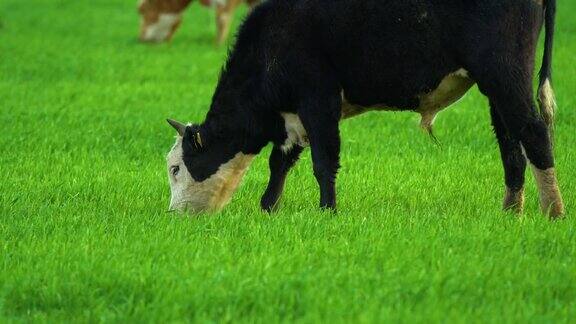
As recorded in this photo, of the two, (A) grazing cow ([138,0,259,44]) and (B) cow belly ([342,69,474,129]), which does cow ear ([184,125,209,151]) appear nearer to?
(B) cow belly ([342,69,474,129])

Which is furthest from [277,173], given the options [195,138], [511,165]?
[511,165]

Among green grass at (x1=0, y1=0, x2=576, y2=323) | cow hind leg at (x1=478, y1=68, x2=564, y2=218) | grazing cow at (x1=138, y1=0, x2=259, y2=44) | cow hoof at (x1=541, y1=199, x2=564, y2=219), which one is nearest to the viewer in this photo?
green grass at (x1=0, y1=0, x2=576, y2=323)

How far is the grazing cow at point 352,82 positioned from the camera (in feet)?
25.9

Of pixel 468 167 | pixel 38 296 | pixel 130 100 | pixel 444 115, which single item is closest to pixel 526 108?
pixel 468 167

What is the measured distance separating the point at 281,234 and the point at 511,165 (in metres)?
2.10

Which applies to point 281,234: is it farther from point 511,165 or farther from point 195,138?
point 511,165

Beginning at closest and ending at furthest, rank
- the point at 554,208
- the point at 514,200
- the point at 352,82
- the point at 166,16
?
1. the point at 554,208
2. the point at 352,82
3. the point at 514,200
4. the point at 166,16

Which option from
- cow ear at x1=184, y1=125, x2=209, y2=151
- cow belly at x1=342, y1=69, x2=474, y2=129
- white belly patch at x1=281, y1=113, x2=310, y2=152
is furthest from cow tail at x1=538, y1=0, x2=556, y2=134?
cow ear at x1=184, y1=125, x2=209, y2=151

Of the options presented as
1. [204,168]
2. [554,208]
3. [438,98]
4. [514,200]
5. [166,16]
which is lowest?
[166,16]

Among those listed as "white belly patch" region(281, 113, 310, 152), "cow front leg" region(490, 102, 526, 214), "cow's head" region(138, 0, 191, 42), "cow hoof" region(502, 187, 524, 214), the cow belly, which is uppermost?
the cow belly

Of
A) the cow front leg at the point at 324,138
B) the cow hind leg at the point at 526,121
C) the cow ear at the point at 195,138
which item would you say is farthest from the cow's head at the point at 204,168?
the cow hind leg at the point at 526,121

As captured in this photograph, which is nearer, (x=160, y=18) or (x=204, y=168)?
(x=204, y=168)

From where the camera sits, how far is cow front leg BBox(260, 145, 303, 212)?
8938mm

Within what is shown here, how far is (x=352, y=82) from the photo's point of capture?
830 centimetres
